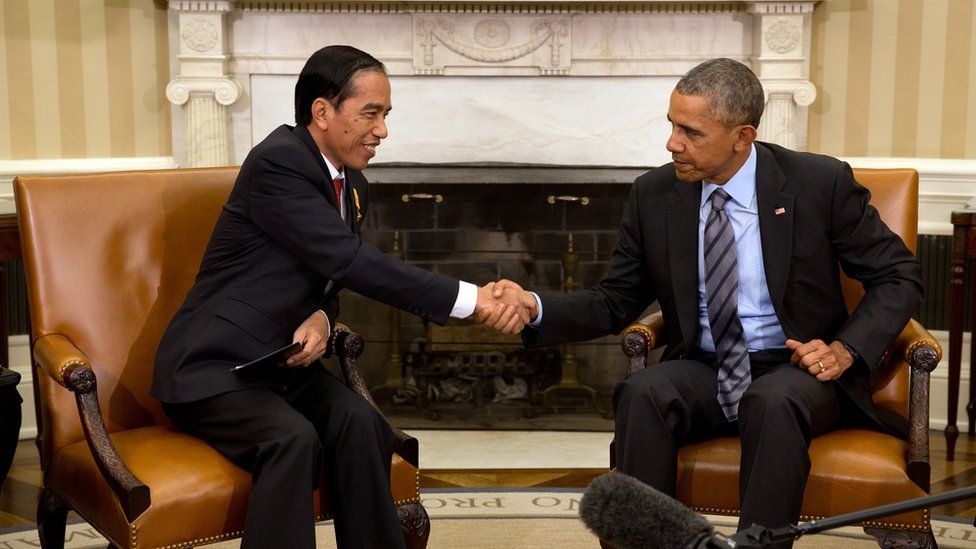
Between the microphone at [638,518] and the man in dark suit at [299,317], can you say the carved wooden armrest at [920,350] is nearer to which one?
the man in dark suit at [299,317]

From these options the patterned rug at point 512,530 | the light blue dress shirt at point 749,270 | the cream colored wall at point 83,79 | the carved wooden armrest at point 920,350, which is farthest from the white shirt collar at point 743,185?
the cream colored wall at point 83,79

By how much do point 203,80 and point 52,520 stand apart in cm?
239

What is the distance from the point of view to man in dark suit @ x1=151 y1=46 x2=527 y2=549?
2455 millimetres

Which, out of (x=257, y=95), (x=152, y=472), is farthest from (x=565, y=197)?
(x=152, y=472)

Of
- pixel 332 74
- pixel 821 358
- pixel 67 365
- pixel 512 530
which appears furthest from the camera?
pixel 512 530

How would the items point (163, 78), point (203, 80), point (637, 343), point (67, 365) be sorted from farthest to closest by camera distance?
1. point (163, 78)
2. point (203, 80)
3. point (637, 343)
4. point (67, 365)

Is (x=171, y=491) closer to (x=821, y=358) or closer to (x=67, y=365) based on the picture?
(x=67, y=365)

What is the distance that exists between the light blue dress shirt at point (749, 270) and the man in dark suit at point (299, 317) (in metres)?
0.57

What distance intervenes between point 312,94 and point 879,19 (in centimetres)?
292

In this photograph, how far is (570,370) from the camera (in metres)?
4.89

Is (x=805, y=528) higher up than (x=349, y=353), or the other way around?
(x=805, y=528)

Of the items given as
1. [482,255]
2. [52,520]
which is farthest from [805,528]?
[482,255]

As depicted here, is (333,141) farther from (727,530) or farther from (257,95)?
(257,95)

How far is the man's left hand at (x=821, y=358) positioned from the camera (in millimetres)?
2623
